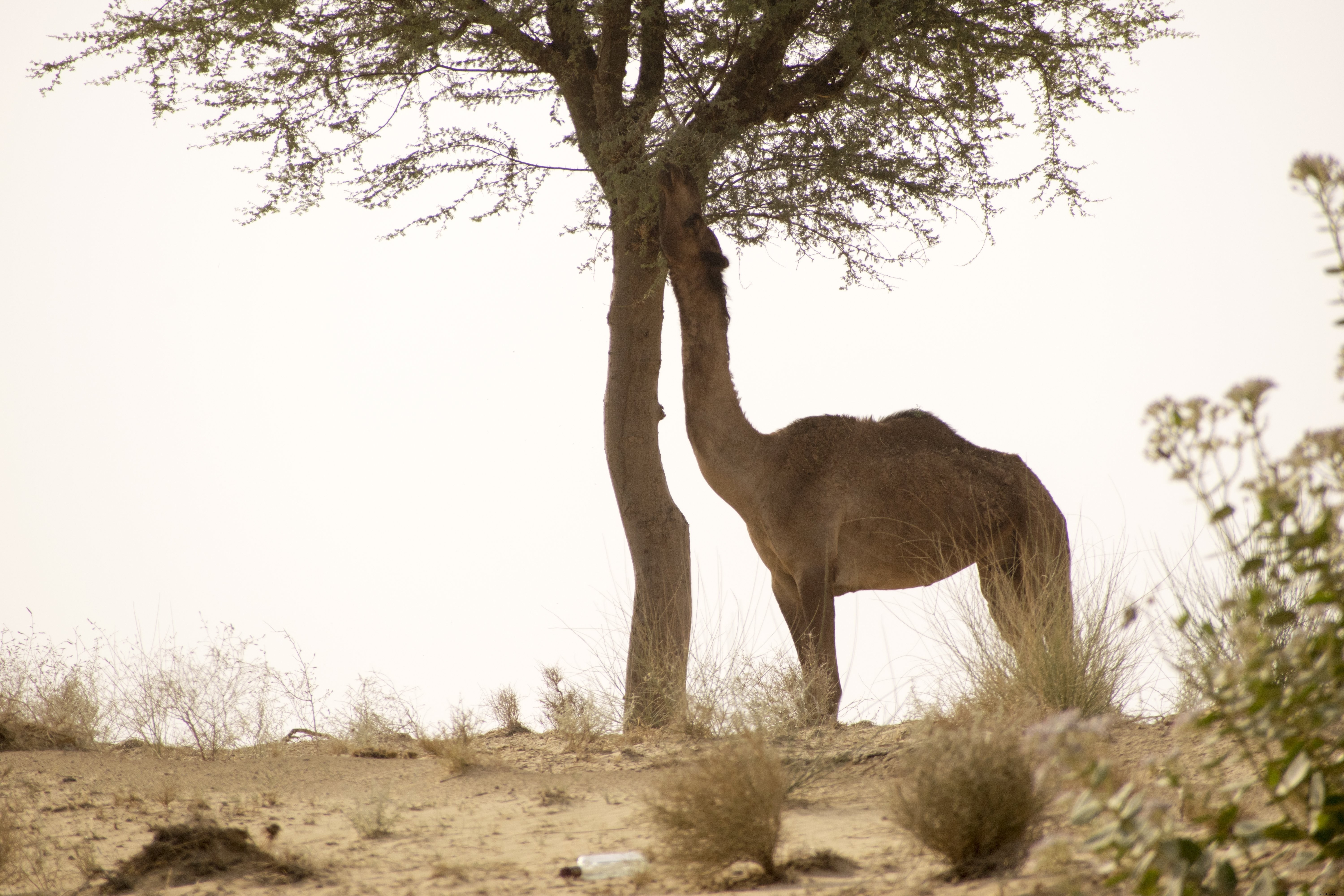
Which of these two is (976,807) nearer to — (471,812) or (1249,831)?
(1249,831)

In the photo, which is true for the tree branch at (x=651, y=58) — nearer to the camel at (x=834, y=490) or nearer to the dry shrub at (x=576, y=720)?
the camel at (x=834, y=490)

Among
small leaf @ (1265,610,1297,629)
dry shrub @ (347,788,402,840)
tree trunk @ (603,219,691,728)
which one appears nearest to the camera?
small leaf @ (1265,610,1297,629)

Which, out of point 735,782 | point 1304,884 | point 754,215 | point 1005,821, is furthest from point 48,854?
point 754,215

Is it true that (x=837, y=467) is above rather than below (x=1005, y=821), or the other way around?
above

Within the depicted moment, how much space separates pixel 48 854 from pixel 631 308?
608 cm

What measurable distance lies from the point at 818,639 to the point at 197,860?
449 cm

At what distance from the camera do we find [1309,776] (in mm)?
3203

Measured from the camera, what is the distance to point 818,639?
7.90m

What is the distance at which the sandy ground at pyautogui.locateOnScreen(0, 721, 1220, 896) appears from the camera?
414 centimetres

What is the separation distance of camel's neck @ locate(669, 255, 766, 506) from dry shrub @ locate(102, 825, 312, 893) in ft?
14.6

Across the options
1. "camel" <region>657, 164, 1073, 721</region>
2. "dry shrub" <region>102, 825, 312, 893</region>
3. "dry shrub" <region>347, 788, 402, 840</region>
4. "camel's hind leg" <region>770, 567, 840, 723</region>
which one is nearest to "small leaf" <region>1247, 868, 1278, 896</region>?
"dry shrub" <region>102, 825, 312, 893</region>

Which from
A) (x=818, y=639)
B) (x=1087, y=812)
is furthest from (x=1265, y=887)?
(x=818, y=639)

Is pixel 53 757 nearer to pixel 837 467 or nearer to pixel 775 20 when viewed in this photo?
pixel 837 467

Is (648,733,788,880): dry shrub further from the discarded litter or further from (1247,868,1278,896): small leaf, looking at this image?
(1247,868,1278,896): small leaf
